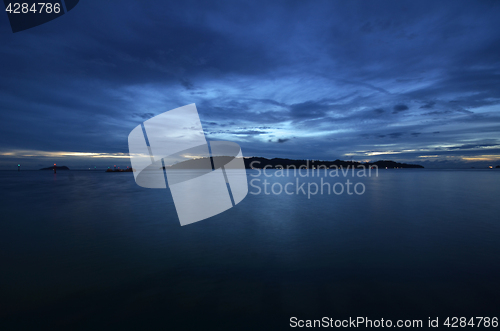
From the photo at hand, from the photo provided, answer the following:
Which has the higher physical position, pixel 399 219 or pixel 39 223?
pixel 39 223

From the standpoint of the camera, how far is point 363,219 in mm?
11594

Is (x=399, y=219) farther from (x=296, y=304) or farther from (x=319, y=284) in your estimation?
(x=296, y=304)

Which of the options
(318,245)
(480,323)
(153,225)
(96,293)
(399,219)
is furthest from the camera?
(399,219)

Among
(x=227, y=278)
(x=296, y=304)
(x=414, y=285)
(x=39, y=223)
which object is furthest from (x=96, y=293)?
(x=39, y=223)

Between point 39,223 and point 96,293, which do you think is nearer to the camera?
point 96,293

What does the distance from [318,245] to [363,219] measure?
5019mm

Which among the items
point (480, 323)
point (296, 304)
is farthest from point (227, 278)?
point (480, 323)

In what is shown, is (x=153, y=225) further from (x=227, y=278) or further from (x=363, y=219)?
(x=363, y=219)

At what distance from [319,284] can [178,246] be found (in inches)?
185

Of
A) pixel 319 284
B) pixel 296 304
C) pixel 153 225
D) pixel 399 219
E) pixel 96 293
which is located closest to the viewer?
pixel 296 304

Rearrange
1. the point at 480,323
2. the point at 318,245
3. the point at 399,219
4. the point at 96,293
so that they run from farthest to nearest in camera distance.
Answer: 1. the point at 399,219
2. the point at 318,245
3. the point at 96,293
4. the point at 480,323

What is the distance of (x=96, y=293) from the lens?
485 centimetres

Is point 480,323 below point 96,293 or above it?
below

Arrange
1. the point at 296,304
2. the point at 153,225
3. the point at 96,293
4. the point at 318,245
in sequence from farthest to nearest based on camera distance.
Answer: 1. the point at 153,225
2. the point at 318,245
3. the point at 96,293
4. the point at 296,304
